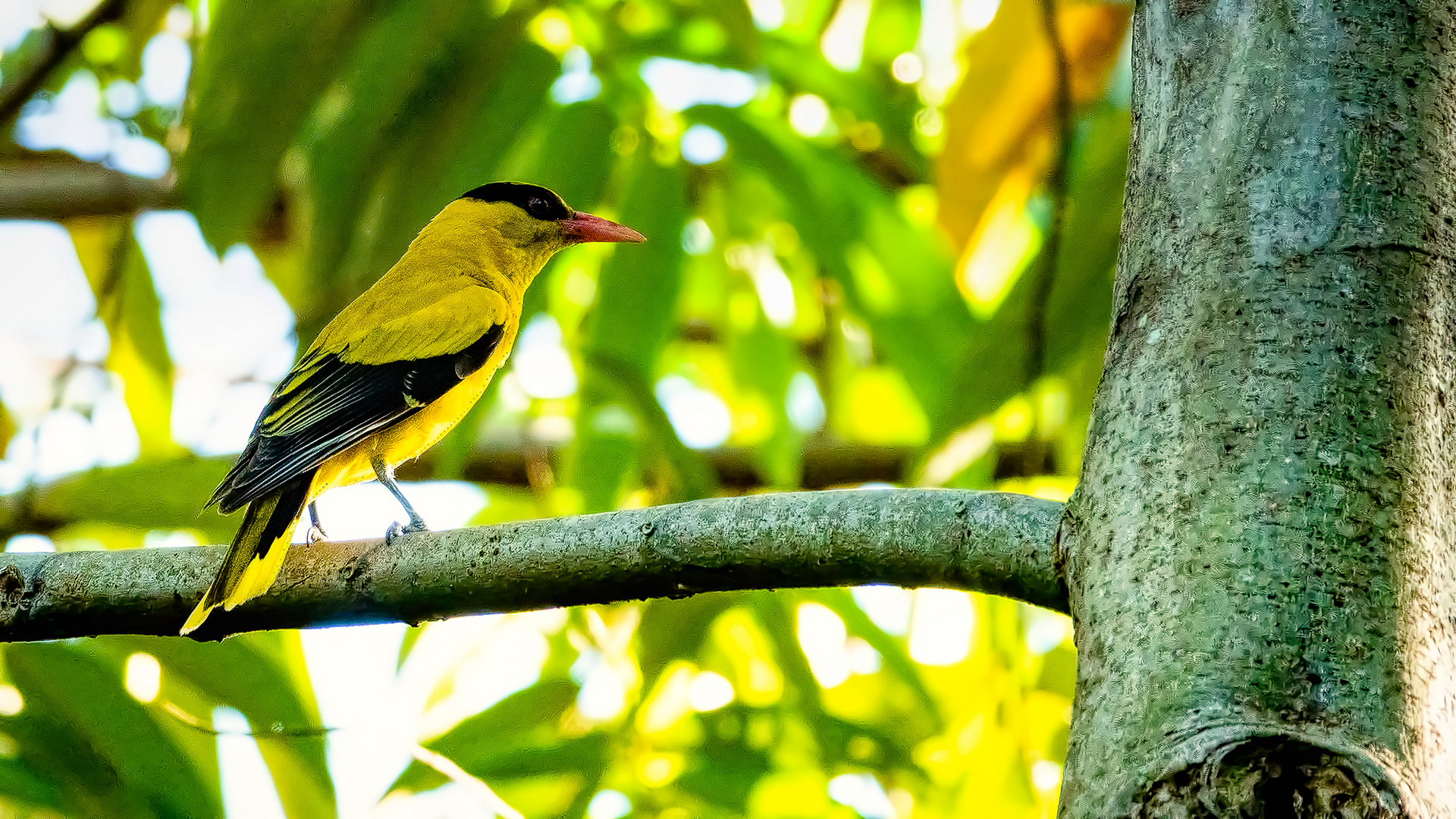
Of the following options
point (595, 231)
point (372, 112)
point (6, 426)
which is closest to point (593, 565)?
point (372, 112)

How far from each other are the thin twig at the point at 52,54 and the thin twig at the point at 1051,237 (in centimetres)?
200

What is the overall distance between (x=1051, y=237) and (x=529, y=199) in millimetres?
2262

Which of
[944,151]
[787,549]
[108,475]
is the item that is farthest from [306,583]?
[944,151]

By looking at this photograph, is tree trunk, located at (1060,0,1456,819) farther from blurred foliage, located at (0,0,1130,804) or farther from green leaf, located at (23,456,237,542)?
green leaf, located at (23,456,237,542)

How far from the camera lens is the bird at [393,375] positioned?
2818 mm

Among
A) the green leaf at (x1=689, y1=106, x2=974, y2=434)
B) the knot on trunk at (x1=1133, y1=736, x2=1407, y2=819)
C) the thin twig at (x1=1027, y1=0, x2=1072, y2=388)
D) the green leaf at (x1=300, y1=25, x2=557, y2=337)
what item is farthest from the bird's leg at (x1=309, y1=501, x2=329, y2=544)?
the knot on trunk at (x1=1133, y1=736, x2=1407, y2=819)

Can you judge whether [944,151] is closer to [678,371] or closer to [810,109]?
[810,109]

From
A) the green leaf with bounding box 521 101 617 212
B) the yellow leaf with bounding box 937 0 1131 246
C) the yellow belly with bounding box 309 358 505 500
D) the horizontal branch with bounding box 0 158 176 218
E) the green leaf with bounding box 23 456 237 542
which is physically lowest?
the green leaf with bounding box 23 456 237 542

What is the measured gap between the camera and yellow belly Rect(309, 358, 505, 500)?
3309 mm

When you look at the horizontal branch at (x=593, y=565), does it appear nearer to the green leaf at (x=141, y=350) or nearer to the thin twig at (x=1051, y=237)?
the thin twig at (x=1051, y=237)

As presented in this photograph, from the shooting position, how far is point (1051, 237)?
88.4 inches

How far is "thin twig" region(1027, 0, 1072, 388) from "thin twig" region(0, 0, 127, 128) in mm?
1998

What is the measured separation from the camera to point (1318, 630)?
1.11 metres

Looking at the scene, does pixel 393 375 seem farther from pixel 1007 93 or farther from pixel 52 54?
pixel 1007 93
